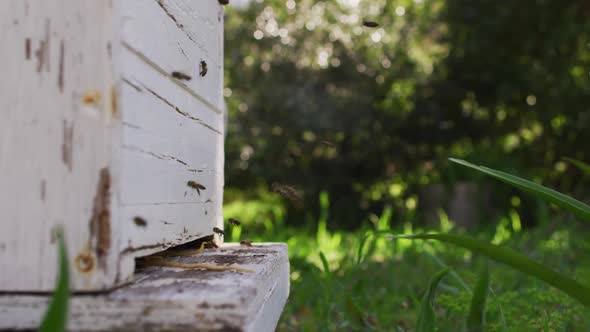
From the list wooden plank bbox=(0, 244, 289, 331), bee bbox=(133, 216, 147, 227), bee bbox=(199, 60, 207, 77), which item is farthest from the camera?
bee bbox=(199, 60, 207, 77)

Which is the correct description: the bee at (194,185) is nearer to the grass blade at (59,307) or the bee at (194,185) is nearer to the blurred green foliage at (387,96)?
the grass blade at (59,307)

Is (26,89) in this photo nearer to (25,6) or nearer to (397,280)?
(25,6)

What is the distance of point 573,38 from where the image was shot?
611 centimetres

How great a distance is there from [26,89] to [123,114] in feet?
0.46

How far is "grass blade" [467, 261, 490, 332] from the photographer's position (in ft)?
2.81

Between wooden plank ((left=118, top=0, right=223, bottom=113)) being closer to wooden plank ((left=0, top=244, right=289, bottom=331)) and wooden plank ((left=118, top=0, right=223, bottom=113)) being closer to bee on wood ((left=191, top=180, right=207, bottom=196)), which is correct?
bee on wood ((left=191, top=180, right=207, bottom=196))

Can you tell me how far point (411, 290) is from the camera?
163 centimetres

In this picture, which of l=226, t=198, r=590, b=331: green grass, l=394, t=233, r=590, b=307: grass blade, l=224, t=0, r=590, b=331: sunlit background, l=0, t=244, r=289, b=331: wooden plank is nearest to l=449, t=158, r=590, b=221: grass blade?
l=394, t=233, r=590, b=307: grass blade

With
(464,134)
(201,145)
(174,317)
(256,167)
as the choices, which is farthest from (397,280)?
(464,134)

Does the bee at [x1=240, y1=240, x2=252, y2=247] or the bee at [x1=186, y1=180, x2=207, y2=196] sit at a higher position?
the bee at [x1=186, y1=180, x2=207, y2=196]

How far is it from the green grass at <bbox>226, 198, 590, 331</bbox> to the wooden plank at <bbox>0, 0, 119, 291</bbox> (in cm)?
80

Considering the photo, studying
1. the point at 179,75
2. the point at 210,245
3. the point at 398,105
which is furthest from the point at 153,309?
the point at 398,105

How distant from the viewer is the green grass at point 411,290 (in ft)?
4.69

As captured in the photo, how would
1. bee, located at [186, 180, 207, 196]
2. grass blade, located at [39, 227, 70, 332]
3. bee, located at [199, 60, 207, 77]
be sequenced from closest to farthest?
grass blade, located at [39, 227, 70, 332] < bee, located at [186, 180, 207, 196] < bee, located at [199, 60, 207, 77]
